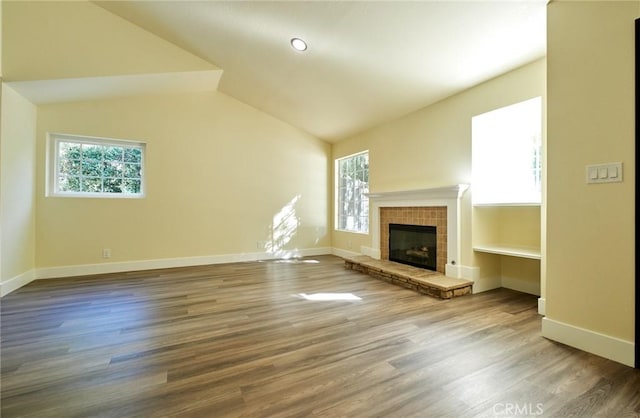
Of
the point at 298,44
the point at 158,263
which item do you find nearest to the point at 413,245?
the point at 298,44

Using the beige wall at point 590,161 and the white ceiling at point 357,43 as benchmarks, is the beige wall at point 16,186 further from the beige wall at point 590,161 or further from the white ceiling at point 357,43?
the beige wall at point 590,161

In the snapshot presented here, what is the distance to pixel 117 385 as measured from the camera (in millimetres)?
1419

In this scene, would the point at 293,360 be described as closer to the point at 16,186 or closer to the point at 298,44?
the point at 298,44

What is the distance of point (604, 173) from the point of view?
1.70 m

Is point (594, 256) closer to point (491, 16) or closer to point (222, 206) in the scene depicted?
point (491, 16)

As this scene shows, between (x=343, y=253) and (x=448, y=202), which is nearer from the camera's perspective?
(x=448, y=202)

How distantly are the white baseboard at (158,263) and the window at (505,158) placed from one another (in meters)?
3.48

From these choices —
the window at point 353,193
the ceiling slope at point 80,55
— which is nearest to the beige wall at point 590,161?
the window at point 353,193

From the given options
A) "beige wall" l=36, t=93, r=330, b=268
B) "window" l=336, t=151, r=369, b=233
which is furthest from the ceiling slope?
"window" l=336, t=151, r=369, b=233

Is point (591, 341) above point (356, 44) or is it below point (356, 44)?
below

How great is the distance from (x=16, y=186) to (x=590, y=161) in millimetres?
5559

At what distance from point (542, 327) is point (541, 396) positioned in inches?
35.7

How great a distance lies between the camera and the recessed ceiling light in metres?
2.91

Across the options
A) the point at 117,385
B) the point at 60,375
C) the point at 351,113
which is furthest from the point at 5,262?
the point at 351,113
